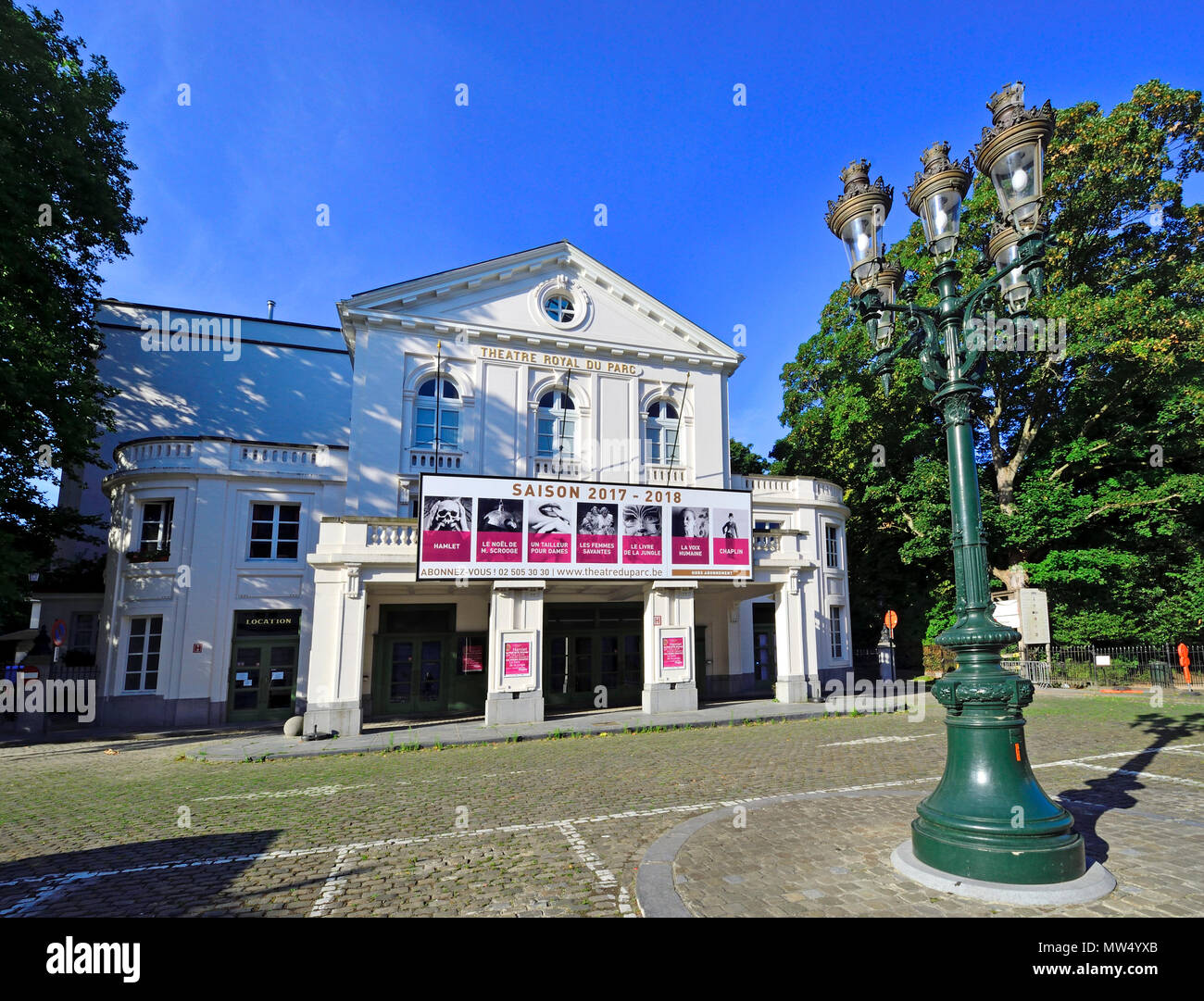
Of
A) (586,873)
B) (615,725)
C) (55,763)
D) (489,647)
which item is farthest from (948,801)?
(55,763)

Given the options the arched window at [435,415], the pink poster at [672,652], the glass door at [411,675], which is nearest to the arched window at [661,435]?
the arched window at [435,415]

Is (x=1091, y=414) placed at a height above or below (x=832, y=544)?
above

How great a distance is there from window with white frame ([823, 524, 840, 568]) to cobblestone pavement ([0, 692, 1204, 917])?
1221cm

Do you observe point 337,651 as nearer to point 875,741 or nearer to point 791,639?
point 875,741

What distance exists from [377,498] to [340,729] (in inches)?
297

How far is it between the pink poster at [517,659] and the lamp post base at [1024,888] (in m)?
13.5

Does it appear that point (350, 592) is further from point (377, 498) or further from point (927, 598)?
point (927, 598)

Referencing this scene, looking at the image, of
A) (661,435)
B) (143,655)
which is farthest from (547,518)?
(143,655)

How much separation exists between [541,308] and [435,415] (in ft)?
18.5

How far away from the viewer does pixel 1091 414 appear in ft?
89.0

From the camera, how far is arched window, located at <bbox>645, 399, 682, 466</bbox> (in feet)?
80.5

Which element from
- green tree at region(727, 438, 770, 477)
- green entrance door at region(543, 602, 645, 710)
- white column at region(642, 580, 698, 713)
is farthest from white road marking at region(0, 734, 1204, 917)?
green tree at region(727, 438, 770, 477)

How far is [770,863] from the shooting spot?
587cm

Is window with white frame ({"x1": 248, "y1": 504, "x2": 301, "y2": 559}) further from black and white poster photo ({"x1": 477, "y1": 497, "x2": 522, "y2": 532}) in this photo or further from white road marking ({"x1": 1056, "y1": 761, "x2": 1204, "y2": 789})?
white road marking ({"x1": 1056, "y1": 761, "x2": 1204, "y2": 789})
